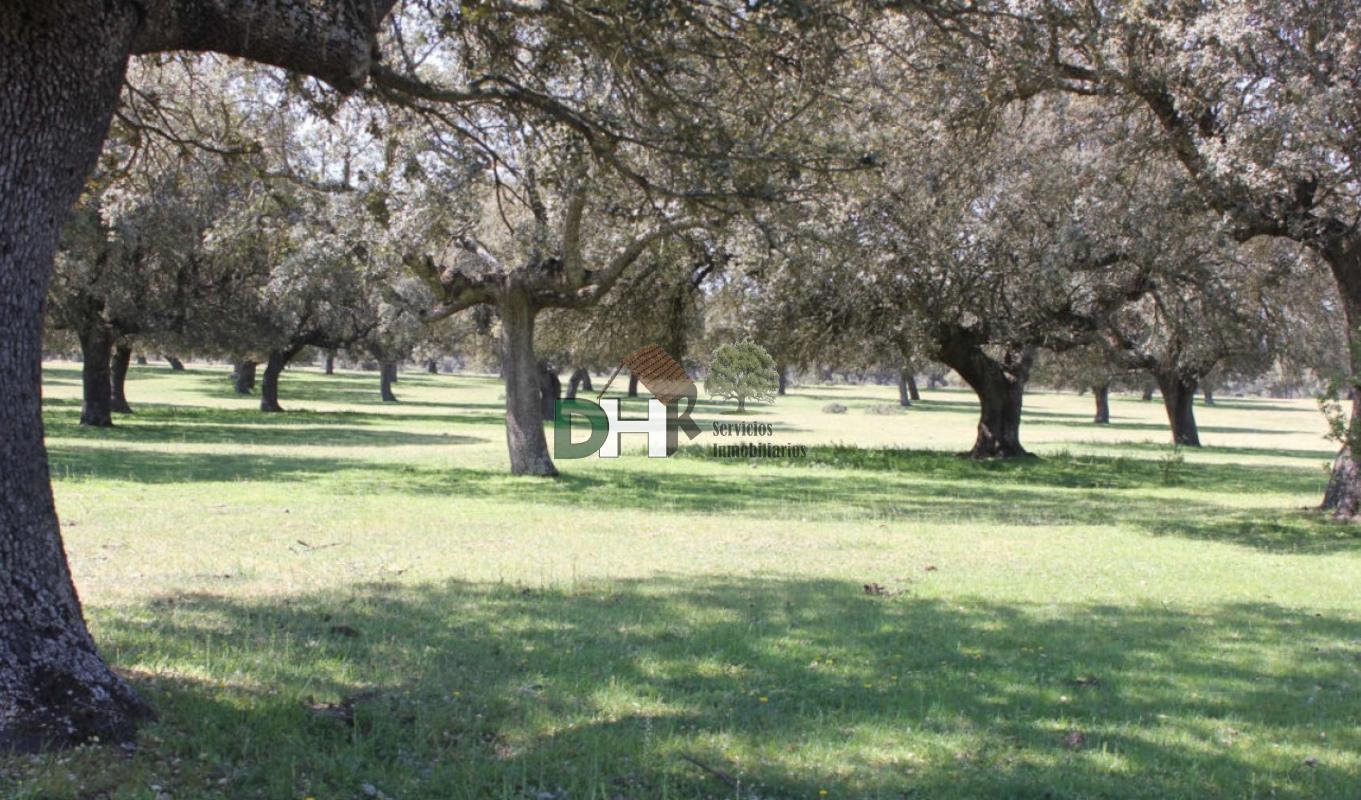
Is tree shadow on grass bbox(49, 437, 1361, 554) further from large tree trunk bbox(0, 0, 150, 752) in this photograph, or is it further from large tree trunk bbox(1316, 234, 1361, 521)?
large tree trunk bbox(0, 0, 150, 752)

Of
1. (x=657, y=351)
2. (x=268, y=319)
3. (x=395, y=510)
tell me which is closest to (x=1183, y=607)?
(x=395, y=510)

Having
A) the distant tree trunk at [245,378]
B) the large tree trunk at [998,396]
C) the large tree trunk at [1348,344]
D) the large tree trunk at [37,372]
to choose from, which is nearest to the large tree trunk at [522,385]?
the large tree trunk at [998,396]

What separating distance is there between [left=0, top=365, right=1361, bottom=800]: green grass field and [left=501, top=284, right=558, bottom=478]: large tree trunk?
226 centimetres

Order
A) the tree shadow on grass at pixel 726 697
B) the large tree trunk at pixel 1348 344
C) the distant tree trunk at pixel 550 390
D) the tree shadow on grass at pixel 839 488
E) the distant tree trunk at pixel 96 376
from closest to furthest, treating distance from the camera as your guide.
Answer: the tree shadow on grass at pixel 726 697 → the large tree trunk at pixel 1348 344 → the tree shadow on grass at pixel 839 488 → the distant tree trunk at pixel 96 376 → the distant tree trunk at pixel 550 390

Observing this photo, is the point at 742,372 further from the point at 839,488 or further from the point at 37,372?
the point at 37,372

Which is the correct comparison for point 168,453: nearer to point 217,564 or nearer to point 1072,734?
point 217,564

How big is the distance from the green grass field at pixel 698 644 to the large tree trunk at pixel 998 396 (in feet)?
34.1

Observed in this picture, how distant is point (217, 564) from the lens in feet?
28.7

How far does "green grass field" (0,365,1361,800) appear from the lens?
430cm

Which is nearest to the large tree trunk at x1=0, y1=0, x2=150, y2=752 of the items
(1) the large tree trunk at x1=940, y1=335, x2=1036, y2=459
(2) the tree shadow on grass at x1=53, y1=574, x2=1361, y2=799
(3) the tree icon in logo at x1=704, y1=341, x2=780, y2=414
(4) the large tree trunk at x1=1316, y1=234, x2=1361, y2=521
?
(2) the tree shadow on grass at x1=53, y1=574, x2=1361, y2=799

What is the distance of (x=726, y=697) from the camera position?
5.27 metres

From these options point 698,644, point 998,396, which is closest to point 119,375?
point 998,396

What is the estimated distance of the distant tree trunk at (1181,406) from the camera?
114 feet

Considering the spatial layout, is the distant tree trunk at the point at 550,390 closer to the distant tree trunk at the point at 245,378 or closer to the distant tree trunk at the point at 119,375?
the distant tree trunk at the point at 119,375
